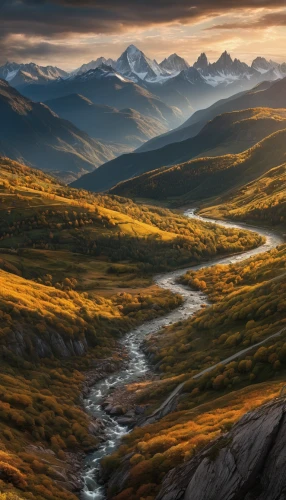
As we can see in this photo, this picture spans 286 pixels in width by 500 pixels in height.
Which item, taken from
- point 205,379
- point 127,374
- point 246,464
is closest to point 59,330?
point 127,374

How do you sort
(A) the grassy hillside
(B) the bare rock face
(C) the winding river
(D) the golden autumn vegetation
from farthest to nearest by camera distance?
(C) the winding river → (A) the grassy hillside → (D) the golden autumn vegetation → (B) the bare rock face

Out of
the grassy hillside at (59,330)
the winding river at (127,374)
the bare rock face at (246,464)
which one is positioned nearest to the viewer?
the bare rock face at (246,464)

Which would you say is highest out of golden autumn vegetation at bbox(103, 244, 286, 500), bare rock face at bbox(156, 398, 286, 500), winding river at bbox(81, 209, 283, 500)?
bare rock face at bbox(156, 398, 286, 500)

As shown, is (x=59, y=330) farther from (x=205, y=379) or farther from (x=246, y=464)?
(x=246, y=464)

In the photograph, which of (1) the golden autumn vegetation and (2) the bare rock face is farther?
(1) the golden autumn vegetation

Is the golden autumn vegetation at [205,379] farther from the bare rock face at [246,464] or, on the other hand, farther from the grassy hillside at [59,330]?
the grassy hillside at [59,330]

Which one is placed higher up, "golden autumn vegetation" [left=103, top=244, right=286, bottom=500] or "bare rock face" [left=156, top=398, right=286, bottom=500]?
"bare rock face" [left=156, top=398, right=286, bottom=500]

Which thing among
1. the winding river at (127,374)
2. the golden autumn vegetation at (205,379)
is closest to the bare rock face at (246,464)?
the golden autumn vegetation at (205,379)

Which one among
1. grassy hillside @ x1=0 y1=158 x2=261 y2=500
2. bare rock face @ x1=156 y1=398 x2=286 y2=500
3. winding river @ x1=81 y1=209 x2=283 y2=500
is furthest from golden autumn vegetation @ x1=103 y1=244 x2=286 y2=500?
grassy hillside @ x1=0 y1=158 x2=261 y2=500

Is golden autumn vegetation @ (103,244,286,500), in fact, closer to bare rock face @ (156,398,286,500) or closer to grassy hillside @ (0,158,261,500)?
bare rock face @ (156,398,286,500)
